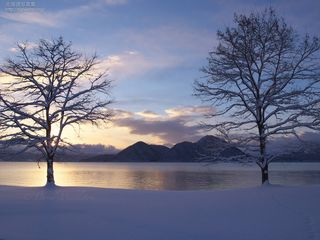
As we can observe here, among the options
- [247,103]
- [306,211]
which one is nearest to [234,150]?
[247,103]

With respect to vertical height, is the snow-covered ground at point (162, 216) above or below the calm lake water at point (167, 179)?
above

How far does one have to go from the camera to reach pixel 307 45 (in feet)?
79.4

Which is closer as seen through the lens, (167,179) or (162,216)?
(162,216)

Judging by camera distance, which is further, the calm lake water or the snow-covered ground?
the calm lake water

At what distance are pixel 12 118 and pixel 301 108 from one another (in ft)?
60.2

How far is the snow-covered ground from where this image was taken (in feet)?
34.4

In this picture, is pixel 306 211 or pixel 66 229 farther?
pixel 306 211

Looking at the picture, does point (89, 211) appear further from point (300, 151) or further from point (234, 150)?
point (300, 151)

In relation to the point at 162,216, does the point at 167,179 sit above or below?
below

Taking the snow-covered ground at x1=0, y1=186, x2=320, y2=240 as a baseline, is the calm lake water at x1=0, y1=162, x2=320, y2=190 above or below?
below

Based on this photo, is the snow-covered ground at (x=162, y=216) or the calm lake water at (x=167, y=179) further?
the calm lake water at (x=167, y=179)

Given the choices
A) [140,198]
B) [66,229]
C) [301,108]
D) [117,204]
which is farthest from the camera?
[301,108]

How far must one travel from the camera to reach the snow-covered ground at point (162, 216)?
34.4ft

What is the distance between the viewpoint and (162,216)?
13.4 metres
